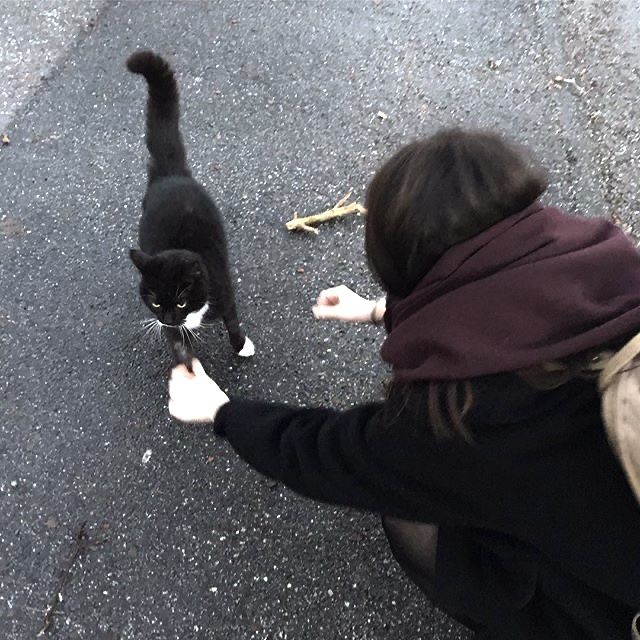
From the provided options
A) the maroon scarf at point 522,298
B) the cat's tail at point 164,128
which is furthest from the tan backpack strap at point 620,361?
the cat's tail at point 164,128

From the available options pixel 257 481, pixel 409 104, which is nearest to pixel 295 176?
pixel 409 104

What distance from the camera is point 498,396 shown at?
84cm

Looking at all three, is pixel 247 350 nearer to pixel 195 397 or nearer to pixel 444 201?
pixel 195 397

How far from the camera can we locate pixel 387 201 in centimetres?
94

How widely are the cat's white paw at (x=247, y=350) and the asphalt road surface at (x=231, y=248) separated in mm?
40

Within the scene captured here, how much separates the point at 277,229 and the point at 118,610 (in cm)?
121

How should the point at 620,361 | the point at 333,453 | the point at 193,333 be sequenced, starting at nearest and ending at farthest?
the point at 620,361 < the point at 333,453 < the point at 193,333

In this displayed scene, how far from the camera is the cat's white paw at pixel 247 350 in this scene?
182 cm

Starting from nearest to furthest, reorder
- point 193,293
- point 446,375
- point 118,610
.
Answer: point 446,375
point 118,610
point 193,293

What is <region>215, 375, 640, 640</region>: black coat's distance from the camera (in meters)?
0.86

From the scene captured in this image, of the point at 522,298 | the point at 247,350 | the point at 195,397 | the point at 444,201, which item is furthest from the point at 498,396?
the point at 247,350

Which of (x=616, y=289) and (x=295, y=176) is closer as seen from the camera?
(x=616, y=289)

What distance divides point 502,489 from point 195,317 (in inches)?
40.6

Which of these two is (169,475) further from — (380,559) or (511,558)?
(511,558)
